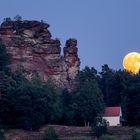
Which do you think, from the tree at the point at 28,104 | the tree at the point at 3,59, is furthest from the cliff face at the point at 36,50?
the tree at the point at 28,104

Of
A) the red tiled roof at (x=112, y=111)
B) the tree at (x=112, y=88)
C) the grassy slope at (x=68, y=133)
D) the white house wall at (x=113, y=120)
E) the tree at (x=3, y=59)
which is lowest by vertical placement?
the grassy slope at (x=68, y=133)

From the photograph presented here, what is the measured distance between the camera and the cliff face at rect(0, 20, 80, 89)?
5559 cm

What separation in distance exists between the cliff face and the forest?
145 cm

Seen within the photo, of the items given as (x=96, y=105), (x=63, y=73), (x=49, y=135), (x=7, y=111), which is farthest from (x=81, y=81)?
(x=49, y=135)

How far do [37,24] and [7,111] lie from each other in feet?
37.5

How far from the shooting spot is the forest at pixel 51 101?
46.9 meters

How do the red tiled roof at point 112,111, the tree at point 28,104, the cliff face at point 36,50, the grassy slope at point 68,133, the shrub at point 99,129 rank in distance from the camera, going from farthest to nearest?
the cliff face at point 36,50 < the red tiled roof at point 112,111 < the tree at point 28,104 < the grassy slope at point 68,133 < the shrub at point 99,129

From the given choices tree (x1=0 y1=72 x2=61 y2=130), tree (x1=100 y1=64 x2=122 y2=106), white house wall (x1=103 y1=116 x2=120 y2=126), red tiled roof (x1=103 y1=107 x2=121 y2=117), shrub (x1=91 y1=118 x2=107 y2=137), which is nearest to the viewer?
shrub (x1=91 y1=118 x2=107 y2=137)

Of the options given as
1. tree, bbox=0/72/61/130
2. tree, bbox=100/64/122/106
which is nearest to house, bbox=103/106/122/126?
tree, bbox=100/64/122/106

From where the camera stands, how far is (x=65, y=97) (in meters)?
52.3

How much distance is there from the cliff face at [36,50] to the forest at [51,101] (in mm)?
1451

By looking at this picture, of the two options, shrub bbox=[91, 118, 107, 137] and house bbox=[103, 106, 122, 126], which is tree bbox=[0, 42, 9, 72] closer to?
house bbox=[103, 106, 122, 126]

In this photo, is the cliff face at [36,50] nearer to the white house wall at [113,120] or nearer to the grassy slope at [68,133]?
the white house wall at [113,120]

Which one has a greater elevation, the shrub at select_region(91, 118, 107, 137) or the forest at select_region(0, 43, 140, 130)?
the forest at select_region(0, 43, 140, 130)
